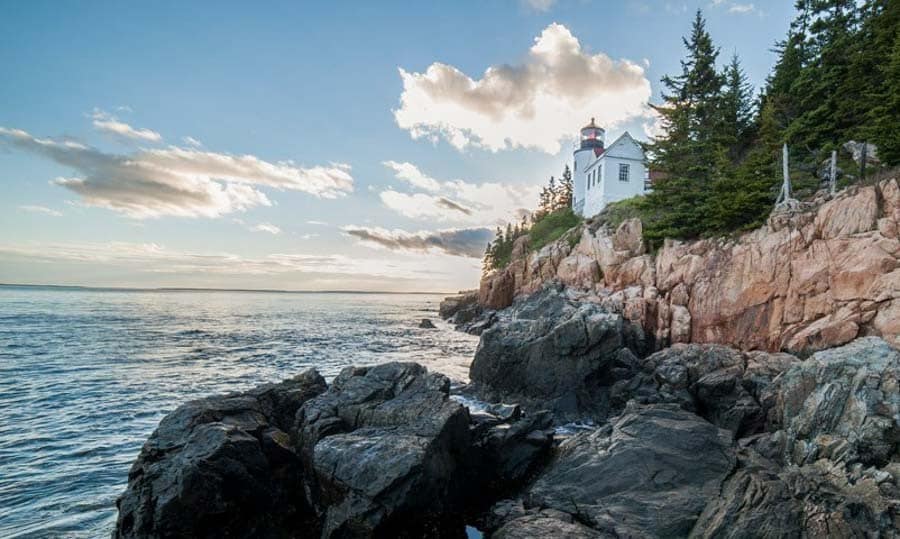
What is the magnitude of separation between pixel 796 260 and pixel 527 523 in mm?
17964

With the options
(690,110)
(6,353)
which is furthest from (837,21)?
(6,353)

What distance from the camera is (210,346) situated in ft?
108

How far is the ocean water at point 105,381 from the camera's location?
388 inches

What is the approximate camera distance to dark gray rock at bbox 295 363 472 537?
7383 millimetres

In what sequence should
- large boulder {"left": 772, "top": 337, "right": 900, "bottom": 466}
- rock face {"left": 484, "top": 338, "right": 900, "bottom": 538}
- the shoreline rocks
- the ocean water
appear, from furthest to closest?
the ocean water, large boulder {"left": 772, "top": 337, "right": 900, "bottom": 466}, the shoreline rocks, rock face {"left": 484, "top": 338, "right": 900, "bottom": 538}

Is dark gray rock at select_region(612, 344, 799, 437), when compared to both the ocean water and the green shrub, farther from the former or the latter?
the green shrub

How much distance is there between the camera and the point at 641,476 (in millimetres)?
8250

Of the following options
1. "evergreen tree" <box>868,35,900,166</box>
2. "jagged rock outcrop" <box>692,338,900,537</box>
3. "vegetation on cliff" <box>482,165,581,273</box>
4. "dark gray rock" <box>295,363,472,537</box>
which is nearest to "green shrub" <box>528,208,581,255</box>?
"vegetation on cliff" <box>482,165,581,273</box>

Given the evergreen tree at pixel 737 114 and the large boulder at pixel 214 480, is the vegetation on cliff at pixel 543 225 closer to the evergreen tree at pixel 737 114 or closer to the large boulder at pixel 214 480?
the evergreen tree at pixel 737 114

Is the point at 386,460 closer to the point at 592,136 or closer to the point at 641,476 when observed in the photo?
the point at 641,476

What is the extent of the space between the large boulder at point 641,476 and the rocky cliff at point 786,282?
10850 millimetres

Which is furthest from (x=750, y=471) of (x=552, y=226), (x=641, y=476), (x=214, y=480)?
(x=552, y=226)

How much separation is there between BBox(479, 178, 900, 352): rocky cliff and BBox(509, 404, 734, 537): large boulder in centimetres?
1085

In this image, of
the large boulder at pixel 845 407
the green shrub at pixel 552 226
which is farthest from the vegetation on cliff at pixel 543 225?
the large boulder at pixel 845 407
